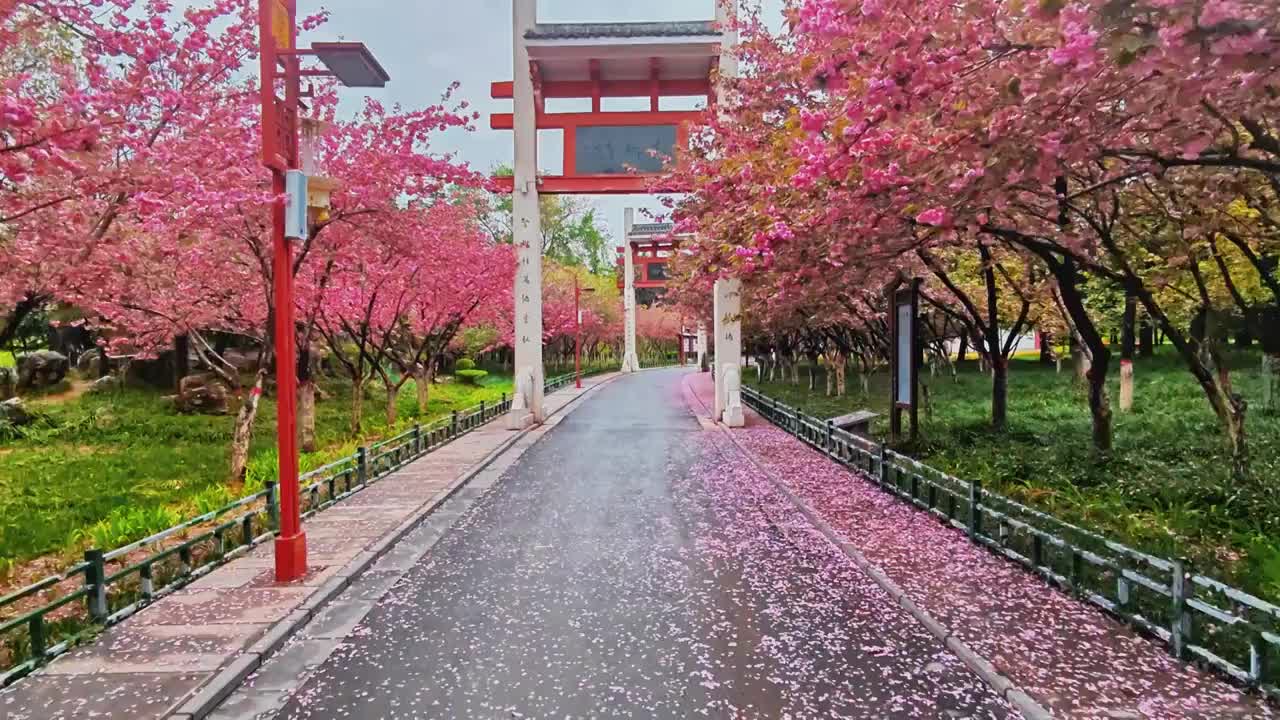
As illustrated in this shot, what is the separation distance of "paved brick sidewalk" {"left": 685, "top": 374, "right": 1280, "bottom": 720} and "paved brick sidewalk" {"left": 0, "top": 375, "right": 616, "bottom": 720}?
551 cm

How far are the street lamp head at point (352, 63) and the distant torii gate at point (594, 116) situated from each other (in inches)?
539

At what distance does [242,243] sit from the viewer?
1520 centimetres

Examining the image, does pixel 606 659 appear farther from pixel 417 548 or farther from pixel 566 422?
pixel 566 422

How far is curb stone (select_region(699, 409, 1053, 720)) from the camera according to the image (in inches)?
195

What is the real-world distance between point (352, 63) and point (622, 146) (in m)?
15.3

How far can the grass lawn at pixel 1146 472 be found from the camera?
7.91 m

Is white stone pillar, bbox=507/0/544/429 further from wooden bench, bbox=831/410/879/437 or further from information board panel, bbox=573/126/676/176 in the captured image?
wooden bench, bbox=831/410/879/437

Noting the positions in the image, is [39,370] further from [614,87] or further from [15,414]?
[614,87]

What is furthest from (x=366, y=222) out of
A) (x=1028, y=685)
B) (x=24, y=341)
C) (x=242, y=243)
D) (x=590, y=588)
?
(x=24, y=341)

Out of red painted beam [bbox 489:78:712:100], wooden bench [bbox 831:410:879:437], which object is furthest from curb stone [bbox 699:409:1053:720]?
red painted beam [bbox 489:78:712:100]

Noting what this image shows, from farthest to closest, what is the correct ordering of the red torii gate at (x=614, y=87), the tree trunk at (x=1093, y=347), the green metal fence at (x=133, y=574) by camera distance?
the red torii gate at (x=614, y=87)
the tree trunk at (x=1093, y=347)
the green metal fence at (x=133, y=574)

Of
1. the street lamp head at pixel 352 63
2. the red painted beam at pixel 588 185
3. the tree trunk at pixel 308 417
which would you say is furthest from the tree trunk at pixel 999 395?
the tree trunk at pixel 308 417

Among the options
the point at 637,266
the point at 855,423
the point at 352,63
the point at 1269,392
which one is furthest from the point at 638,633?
the point at 637,266

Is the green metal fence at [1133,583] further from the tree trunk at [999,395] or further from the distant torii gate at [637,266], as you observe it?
the distant torii gate at [637,266]
